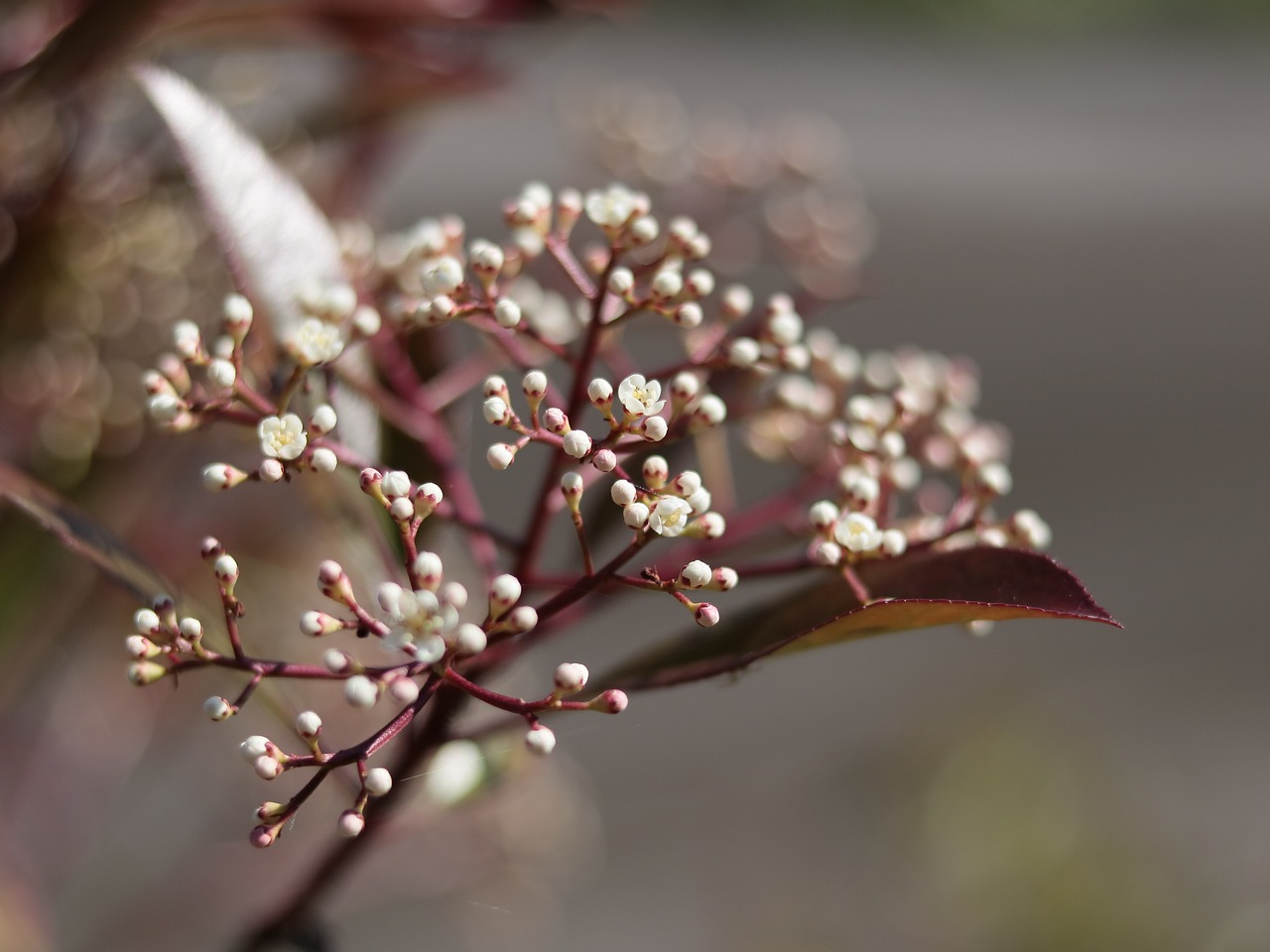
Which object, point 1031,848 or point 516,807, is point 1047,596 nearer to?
point 516,807

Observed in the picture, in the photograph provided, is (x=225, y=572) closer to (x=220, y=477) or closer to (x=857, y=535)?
(x=220, y=477)

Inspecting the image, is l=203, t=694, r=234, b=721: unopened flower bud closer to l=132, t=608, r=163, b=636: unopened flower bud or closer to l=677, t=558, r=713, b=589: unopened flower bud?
l=132, t=608, r=163, b=636: unopened flower bud

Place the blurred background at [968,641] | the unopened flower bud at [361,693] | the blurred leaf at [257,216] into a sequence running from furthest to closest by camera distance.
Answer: the blurred background at [968,641] < the blurred leaf at [257,216] < the unopened flower bud at [361,693]

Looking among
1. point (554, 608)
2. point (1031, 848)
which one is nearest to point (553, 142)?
point (1031, 848)

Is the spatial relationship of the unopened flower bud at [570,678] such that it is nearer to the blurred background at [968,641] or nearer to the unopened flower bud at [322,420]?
the unopened flower bud at [322,420]

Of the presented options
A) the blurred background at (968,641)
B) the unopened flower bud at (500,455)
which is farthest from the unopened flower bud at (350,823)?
the blurred background at (968,641)
